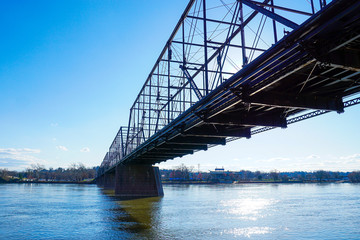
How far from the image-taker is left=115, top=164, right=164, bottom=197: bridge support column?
216ft

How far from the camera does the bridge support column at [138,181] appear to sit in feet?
216

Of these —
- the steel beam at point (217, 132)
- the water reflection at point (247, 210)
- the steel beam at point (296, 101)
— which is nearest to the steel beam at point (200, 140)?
the steel beam at point (217, 132)

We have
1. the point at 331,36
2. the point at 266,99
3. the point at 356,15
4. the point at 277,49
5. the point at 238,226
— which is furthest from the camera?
the point at 238,226

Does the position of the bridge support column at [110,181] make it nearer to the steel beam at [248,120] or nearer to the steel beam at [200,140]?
the steel beam at [200,140]

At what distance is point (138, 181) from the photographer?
220ft

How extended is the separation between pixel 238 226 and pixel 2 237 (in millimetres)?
20168

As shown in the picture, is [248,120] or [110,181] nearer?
[248,120]

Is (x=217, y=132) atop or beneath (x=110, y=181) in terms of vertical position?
atop

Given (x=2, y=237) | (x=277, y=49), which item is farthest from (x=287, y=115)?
(x=2, y=237)

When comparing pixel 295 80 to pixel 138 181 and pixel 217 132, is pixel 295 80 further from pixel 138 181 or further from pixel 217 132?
pixel 138 181

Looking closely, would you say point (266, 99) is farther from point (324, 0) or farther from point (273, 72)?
point (324, 0)

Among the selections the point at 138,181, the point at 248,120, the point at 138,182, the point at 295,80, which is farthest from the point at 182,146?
the point at 138,181

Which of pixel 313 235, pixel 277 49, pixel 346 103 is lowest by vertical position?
pixel 313 235

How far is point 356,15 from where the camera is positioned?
32.8 ft
